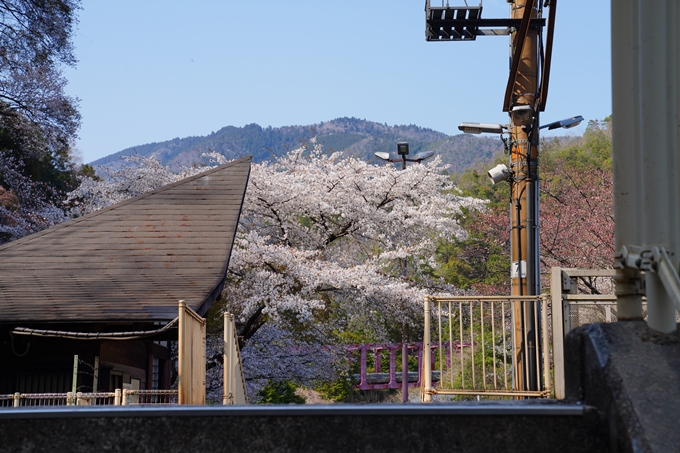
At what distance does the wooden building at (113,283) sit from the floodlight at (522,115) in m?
5.04

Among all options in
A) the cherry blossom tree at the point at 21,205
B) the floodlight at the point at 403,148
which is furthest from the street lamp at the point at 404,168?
the cherry blossom tree at the point at 21,205

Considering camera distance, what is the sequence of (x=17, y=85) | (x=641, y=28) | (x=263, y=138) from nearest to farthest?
(x=641, y=28)
(x=17, y=85)
(x=263, y=138)

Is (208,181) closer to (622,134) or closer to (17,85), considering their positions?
(622,134)

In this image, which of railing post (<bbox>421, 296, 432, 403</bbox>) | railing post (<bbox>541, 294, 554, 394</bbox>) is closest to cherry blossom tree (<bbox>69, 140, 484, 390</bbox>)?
railing post (<bbox>421, 296, 432, 403</bbox>)

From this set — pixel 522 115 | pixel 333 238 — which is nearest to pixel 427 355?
pixel 522 115

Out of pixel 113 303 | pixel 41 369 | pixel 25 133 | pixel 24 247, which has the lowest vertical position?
pixel 41 369

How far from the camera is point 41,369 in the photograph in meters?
10.3

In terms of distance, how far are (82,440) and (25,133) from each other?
91.9 feet

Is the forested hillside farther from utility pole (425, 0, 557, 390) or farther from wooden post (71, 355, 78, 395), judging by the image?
wooden post (71, 355, 78, 395)

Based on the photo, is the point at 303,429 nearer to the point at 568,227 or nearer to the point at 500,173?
the point at 500,173

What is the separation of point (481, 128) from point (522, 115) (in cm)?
163

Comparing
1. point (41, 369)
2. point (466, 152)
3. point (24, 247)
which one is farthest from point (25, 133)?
point (466, 152)

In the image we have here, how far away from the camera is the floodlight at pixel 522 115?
372 inches

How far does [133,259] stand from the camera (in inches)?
449
